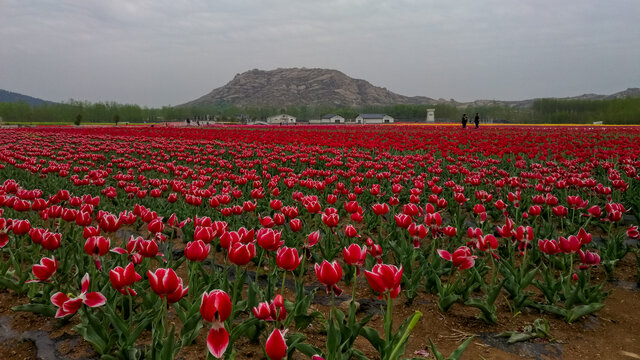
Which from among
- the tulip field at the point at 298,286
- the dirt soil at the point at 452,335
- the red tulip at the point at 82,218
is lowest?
the dirt soil at the point at 452,335

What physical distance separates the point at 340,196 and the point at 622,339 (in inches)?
227

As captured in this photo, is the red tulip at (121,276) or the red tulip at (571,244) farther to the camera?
the red tulip at (571,244)

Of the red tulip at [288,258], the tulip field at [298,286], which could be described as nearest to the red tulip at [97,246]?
the tulip field at [298,286]

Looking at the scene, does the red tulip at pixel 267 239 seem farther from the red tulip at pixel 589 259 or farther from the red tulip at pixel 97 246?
the red tulip at pixel 589 259

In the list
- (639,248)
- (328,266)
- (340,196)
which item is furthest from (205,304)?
(340,196)

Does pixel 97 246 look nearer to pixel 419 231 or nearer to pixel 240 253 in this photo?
pixel 240 253

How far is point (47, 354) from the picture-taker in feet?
9.95

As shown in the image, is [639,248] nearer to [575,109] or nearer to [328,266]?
[328,266]

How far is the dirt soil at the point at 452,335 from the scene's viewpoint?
10.3ft

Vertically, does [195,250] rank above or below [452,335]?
above

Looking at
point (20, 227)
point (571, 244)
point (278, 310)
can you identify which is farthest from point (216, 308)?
point (20, 227)

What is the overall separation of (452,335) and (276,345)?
6.89ft

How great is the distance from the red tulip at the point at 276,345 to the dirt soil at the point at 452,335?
3.92ft

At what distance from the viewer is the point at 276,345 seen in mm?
1987
